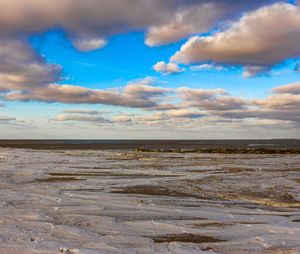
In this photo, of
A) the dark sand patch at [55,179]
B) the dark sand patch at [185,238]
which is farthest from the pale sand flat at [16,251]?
the dark sand patch at [55,179]

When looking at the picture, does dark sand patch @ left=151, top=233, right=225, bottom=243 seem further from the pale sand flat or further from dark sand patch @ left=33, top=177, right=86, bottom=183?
dark sand patch @ left=33, top=177, right=86, bottom=183

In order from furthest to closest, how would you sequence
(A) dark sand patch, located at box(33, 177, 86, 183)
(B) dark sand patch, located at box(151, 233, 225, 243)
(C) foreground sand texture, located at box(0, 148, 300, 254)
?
(A) dark sand patch, located at box(33, 177, 86, 183) < (B) dark sand patch, located at box(151, 233, 225, 243) < (C) foreground sand texture, located at box(0, 148, 300, 254)

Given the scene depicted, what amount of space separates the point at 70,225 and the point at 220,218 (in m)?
4.41

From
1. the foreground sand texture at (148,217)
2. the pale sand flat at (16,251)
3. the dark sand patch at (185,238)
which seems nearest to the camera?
the pale sand flat at (16,251)

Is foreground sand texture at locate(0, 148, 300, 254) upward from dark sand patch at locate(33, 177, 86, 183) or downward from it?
downward

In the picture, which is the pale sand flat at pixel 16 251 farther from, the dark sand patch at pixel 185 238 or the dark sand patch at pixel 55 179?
the dark sand patch at pixel 55 179

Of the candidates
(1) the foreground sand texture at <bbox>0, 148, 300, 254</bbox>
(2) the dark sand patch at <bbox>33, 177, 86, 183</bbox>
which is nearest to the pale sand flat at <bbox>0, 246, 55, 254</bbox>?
(1) the foreground sand texture at <bbox>0, 148, 300, 254</bbox>

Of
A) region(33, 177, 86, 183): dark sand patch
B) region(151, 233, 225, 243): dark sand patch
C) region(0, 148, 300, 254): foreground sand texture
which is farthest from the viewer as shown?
region(33, 177, 86, 183): dark sand patch

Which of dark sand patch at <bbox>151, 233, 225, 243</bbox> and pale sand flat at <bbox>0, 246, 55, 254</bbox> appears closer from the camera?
pale sand flat at <bbox>0, 246, 55, 254</bbox>

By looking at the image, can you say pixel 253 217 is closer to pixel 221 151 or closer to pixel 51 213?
pixel 51 213

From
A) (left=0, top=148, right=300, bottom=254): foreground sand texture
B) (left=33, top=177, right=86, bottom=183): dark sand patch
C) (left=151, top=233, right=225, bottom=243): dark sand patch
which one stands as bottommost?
(left=151, top=233, right=225, bottom=243): dark sand patch

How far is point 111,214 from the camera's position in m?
12.1

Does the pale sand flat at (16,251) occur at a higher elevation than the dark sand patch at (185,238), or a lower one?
higher

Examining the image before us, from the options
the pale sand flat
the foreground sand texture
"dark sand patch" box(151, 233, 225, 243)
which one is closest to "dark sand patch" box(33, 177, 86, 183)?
the foreground sand texture
